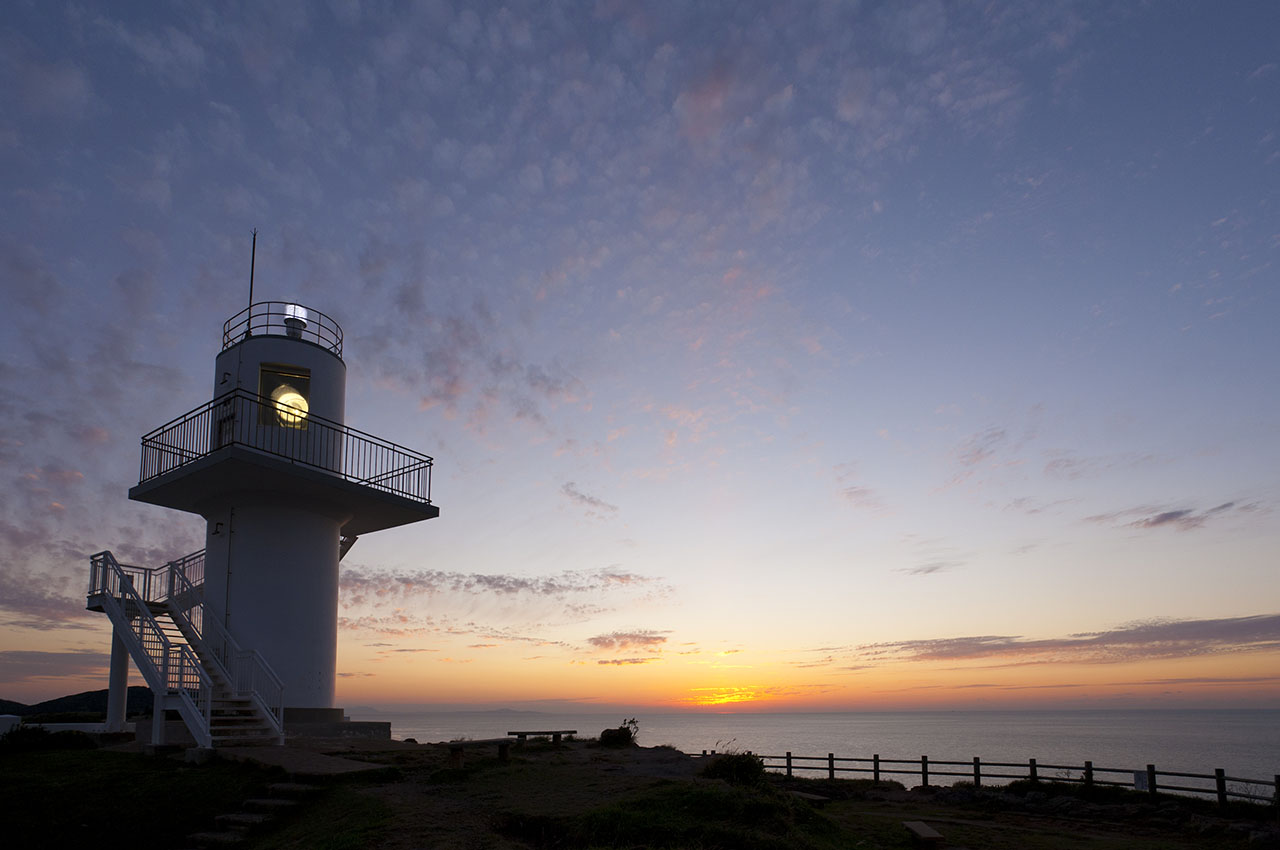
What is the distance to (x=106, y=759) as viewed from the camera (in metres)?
15.5

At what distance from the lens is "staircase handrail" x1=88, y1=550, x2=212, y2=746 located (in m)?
16.0

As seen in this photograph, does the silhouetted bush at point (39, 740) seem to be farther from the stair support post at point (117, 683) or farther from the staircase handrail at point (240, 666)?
the staircase handrail at point (240, 666)

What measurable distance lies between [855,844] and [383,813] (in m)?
6.49

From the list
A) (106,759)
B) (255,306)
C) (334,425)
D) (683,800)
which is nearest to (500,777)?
(683,800)

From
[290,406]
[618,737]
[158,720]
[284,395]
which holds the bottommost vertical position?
[618,737]

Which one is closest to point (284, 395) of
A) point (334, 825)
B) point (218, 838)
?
point (218, 838)

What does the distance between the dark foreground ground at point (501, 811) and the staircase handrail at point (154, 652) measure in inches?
37.5

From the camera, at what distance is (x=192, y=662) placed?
16.5 metres

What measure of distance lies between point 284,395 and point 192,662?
6483 millimetres

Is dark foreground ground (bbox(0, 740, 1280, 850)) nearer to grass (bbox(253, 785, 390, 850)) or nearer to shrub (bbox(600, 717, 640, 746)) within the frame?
grass (bbox(253, 785, 390, 850))

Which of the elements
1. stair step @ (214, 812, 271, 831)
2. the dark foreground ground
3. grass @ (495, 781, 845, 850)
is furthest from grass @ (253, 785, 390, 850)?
grass @ (495, 781, 845, 850)

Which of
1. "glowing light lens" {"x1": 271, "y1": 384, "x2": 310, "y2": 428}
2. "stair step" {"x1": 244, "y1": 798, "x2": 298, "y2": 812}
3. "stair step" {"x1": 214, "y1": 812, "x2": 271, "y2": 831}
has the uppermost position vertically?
"glowing light lens" {"x1": 271, "y1": 384, "x2": 310, "y2": 428}

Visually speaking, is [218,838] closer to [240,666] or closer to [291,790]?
[291,790]

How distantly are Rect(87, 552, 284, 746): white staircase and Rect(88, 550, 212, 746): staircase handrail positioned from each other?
0.7 inches
